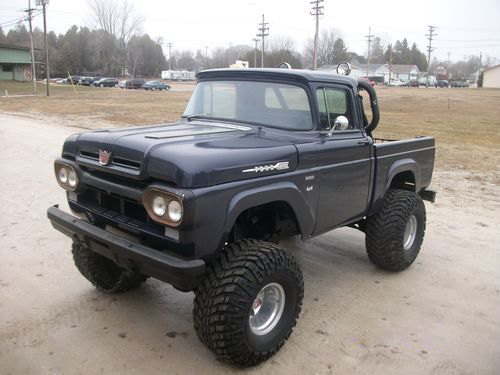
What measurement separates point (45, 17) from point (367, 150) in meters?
40.3

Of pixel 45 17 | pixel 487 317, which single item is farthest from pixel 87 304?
pixel 45 17

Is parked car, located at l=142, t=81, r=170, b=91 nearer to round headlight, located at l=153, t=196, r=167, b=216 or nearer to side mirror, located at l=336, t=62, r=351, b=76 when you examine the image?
side mirror, located at l=336, t=62, r=351, b=76

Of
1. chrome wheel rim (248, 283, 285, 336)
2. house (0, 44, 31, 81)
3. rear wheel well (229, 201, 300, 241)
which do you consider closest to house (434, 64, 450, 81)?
house (0, 44, 31, 81)

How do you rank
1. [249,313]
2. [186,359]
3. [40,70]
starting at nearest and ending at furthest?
[249,313]
[186,359]
[40,70]

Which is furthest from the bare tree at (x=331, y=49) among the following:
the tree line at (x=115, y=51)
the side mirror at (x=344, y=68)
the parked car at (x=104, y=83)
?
the side mirror at (x=344, y=68)

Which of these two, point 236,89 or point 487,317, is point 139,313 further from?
point 487,317

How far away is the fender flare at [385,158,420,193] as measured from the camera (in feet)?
15.8

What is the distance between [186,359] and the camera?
3.30 m

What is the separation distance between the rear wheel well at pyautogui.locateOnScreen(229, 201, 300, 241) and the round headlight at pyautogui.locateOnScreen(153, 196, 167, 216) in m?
0.77

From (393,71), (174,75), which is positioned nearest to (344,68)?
(174,75)

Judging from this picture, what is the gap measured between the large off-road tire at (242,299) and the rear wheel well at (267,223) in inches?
14.5

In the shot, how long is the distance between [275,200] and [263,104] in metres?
A: 1.15

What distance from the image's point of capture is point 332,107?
13.9 ft

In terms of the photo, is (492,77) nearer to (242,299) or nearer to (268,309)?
(268,309)
